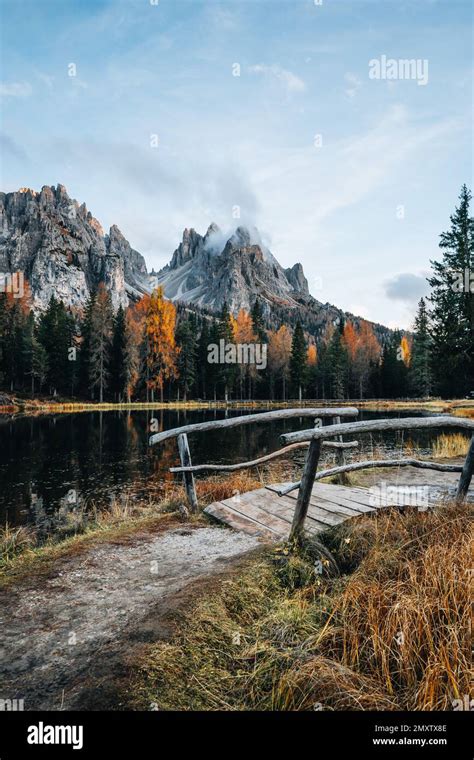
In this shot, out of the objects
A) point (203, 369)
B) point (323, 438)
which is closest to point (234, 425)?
point (323, 438)

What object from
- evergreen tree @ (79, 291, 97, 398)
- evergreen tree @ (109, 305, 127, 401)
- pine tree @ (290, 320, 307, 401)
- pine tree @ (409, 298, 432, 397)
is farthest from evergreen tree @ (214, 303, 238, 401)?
pine tree @ (409, 298, 432, 397)

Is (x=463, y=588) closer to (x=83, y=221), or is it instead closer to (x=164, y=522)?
(x=164, y=522)

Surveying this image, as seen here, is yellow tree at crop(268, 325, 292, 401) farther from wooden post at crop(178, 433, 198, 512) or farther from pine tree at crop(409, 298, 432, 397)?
wooden post at crop(178, 433, 198, 512)

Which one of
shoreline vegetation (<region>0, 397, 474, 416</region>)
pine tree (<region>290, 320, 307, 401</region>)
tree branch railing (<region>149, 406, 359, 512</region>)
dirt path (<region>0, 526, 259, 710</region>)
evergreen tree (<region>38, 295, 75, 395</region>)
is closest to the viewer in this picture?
dirt path (<region>0, 526, 259, 710</region>)

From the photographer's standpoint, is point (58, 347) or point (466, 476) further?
point (58, 347)

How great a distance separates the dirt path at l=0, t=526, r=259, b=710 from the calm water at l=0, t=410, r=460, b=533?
15.4ft

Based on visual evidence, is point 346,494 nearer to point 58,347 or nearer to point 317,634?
point 317,634

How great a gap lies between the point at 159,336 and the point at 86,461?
37.6m

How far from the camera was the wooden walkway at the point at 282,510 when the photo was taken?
5.43 meters

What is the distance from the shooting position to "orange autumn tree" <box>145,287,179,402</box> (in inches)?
2083

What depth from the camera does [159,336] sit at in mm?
53625
